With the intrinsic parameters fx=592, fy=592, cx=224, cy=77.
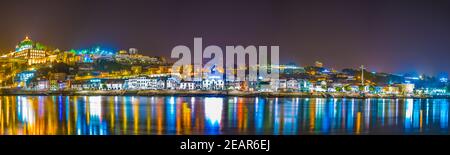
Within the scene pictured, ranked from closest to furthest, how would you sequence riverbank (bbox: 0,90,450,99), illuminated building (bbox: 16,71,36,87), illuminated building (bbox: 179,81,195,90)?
riverbank (bbox: 0,90,450,99) < illuminated building (bbox: 16,71,36,87) < illuminated building (bbox: 179,81,195,90)

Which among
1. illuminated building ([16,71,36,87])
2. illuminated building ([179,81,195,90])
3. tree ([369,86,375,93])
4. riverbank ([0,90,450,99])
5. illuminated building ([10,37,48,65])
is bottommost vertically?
riverbank ([0,90,450,99])

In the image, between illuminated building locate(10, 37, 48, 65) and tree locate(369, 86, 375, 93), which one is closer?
tree locate(369, 86, 375, 93)

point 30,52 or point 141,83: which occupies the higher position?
point 30,52

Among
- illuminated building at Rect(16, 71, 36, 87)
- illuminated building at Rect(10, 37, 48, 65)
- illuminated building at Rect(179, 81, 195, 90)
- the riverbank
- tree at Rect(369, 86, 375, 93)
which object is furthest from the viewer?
illuminated building at Rect(10, 37, 48, 65)

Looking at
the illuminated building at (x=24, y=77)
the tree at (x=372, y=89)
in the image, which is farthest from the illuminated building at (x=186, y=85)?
the tree at (x=372, y=89)

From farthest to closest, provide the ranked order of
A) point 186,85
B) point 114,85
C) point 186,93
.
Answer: point 114,85
point 186,85
point 186,93

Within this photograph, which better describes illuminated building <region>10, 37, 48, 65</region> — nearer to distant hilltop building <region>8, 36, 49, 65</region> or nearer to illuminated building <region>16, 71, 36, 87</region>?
distant hilltop building <region>8, 36, 49, 65</region>

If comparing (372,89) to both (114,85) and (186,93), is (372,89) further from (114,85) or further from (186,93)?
(114,85)

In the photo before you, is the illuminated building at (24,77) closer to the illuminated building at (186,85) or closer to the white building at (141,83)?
the white building at (141,83)

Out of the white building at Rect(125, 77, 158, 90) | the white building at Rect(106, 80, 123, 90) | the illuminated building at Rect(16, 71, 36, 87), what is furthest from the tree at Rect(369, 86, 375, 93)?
the illuminated building at Rect(16, 71, 36, 87)

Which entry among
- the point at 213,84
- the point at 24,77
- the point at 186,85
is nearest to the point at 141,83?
the point at 186,85

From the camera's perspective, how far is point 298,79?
36531 millimetres
